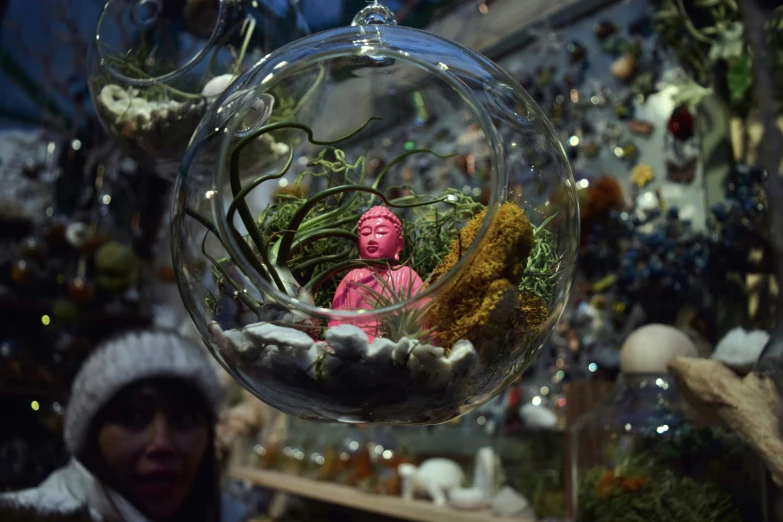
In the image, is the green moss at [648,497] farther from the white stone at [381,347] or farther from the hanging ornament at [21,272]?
the hanging ornament at [21,272]

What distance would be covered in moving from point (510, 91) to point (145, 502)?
1048 mm

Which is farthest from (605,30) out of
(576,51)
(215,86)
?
(215,86)

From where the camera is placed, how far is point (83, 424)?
123cm

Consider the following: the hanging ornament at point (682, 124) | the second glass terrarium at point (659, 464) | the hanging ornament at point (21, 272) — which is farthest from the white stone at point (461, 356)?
the hanging ornament at point (21, 272)

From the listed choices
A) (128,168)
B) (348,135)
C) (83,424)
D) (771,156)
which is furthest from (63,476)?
(128,168)

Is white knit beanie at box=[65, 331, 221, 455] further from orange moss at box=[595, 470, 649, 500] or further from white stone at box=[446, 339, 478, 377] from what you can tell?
white stone at box=[446, 339, 478, 377]

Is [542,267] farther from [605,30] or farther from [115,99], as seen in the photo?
[605,30]

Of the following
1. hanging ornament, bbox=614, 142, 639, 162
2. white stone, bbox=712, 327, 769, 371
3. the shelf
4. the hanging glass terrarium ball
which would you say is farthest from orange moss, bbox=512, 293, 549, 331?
hanging ornament, bbox=614, 142, 639, 162

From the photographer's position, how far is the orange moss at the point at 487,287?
1.11 ft

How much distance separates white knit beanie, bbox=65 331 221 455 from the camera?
1.24 meters

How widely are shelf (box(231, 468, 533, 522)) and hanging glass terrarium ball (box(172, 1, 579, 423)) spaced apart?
3.00ft

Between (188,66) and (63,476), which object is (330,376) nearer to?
(188,66)

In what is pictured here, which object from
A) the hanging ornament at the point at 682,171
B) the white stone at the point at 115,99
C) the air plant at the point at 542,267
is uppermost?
the hanging ornament at the point at 682,171

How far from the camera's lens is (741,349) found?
29.2 inches
